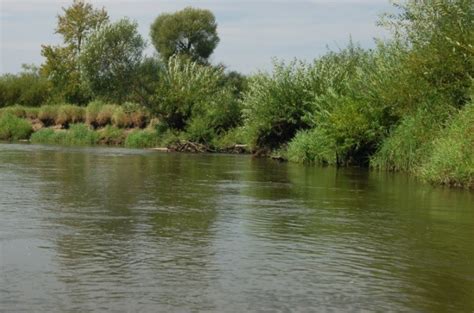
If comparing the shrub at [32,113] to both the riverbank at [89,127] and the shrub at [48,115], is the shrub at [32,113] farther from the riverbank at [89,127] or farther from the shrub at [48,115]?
the shrub at [48,115]

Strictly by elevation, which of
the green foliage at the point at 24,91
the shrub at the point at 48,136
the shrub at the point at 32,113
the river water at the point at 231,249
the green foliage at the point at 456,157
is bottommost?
the river water at the point at 231,249

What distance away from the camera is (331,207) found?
15.7 metres

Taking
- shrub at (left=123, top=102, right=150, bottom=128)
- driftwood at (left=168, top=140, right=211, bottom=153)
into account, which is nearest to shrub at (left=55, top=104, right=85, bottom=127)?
shrub at (left=123, top=102, right=150, bottom=128)

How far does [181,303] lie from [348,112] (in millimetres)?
23827

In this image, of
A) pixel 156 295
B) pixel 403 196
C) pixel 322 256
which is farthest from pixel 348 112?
pixel 156 295

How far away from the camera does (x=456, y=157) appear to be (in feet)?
67.1

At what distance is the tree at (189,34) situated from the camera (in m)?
69.2

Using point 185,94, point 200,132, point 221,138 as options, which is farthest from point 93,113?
point 221,138

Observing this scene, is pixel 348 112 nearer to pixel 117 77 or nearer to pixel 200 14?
pixel 117 77

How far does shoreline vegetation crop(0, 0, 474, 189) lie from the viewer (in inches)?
977

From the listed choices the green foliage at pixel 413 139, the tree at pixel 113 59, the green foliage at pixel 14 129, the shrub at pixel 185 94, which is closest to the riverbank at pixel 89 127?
the green foliage at pixel 14 129

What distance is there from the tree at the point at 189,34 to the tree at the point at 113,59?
17.5m

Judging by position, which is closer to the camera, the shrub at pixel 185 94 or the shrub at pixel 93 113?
the shrub at pixel 185 94

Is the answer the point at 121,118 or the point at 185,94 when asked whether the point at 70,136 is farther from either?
the point at 185,94
